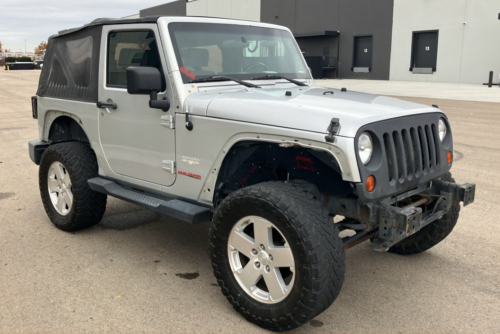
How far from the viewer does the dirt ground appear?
337cm

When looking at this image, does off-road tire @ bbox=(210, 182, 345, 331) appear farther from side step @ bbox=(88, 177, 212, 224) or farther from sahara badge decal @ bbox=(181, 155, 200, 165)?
sahara badge decal @ bbox=(181, 155, 200, 165)

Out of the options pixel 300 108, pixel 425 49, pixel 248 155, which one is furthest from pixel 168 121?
pixel 425 49

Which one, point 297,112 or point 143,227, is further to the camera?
point 143,227

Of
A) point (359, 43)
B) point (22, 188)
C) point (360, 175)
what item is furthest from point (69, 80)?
point (359, 43)

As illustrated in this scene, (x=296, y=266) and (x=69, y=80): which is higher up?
(x=69, y=80)

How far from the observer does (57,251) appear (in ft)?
15.2

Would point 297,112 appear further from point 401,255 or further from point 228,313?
point 401,255

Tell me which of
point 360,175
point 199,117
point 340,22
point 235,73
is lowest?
point 360,175

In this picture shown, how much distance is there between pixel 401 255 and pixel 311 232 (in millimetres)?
1930

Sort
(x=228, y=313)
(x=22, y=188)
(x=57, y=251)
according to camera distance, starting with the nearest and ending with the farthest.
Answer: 1. (x=228, y=313)
2. (x=57, y=251)
3. (x=22, y=188)

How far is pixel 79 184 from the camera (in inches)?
189

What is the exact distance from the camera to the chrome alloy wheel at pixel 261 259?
3176 mm

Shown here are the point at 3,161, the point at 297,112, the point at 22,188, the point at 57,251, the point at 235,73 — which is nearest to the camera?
the point at 297,112

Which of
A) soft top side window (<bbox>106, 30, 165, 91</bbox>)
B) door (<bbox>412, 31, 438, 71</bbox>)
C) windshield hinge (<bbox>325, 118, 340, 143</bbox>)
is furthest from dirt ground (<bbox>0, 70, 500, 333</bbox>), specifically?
door (<bbox>412, 31, 438, 71</bbox>)
